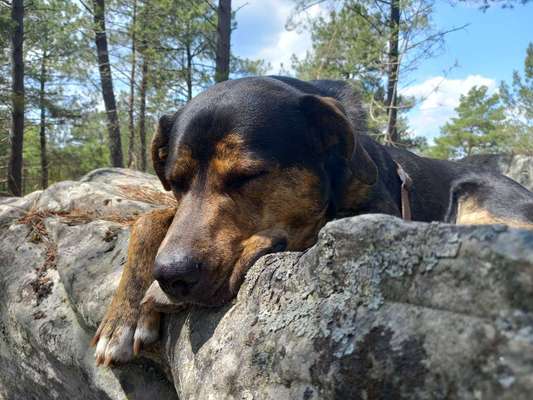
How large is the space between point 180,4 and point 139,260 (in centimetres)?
1989

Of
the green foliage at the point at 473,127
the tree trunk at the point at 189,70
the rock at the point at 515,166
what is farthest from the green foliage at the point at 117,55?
the green foliage at the point at 473,127

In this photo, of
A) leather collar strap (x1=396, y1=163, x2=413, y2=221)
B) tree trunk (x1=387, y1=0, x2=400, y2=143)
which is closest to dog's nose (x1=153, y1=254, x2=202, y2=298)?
leather collar strap (x1=396, y1=163, x2=413, y2=221)

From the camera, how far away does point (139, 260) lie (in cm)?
291

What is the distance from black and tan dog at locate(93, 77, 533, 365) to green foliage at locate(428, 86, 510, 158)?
4882cm

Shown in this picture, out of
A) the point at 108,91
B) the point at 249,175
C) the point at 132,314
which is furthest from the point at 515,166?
the point at 108,91

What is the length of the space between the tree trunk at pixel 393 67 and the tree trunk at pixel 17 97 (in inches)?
447

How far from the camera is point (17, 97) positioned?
47.5 feet

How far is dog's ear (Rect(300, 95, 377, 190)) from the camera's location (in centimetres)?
316

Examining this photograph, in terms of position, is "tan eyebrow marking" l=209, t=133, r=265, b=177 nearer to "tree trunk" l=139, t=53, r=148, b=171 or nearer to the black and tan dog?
the black and tan dog

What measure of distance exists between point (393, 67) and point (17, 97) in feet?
38.3

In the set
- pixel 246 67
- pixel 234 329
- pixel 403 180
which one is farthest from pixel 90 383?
pixel 246 67

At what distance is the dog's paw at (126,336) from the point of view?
2.68 m

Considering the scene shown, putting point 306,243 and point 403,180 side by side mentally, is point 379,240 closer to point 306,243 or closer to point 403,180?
point 306,243

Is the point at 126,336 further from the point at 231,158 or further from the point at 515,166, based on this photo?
the point at 515,166
